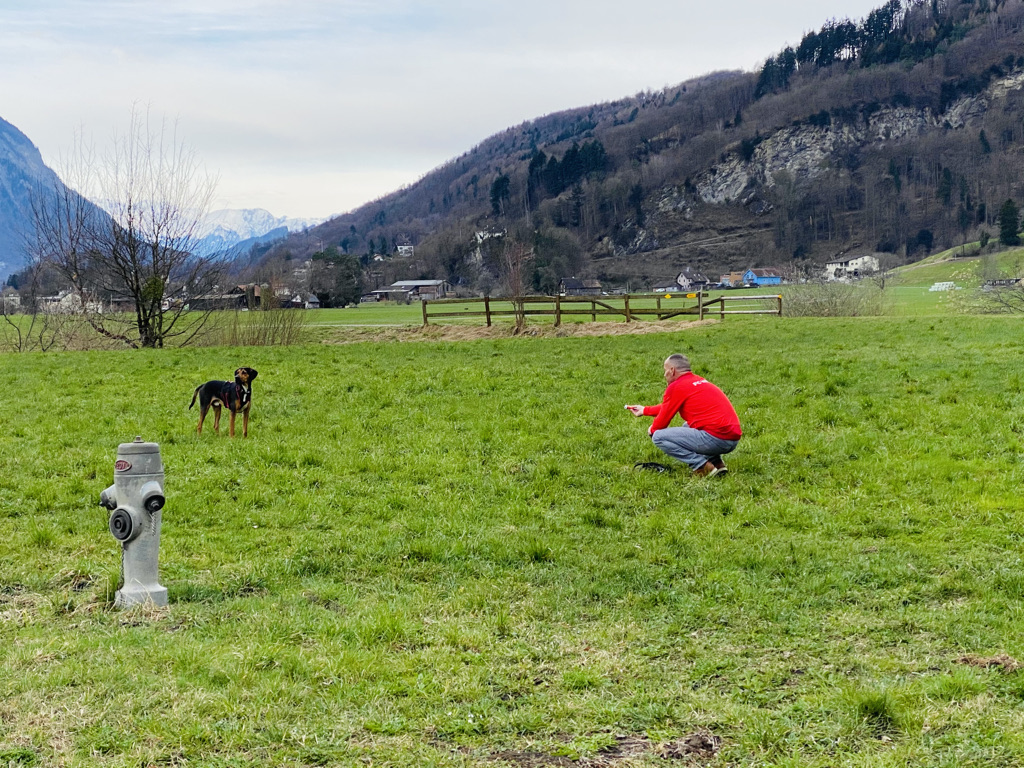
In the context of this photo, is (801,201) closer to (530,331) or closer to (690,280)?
(690,280)

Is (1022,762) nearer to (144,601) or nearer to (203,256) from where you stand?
(144,601)

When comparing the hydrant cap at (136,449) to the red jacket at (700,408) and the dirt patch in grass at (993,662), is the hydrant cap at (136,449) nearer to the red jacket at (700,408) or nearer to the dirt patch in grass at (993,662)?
the dirt patch in grass at (993,662)

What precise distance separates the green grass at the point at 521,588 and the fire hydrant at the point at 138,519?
0.19 m

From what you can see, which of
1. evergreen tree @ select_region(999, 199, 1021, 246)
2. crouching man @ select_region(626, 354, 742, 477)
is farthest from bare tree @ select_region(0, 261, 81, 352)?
evergreen tree @ select_region(999, 199, 1021, 246)

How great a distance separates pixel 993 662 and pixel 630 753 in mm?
2329

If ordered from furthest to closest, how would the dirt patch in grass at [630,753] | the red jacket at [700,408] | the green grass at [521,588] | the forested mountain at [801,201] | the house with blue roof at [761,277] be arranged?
the forested mountain at [801,201]
the house with blue roof at [761,277]
the red jacket at [700,408]
the green grass at [521,588]
the dirt patch in grass at [630,753]

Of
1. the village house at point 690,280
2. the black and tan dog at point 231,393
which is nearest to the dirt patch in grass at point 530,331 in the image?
the black and tan dog at point 231,393

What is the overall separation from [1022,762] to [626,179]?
200m

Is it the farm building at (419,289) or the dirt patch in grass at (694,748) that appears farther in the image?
the farm building at (419,289)

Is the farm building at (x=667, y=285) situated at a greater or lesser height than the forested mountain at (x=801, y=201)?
lesser

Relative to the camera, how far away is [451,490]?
9.60 meters

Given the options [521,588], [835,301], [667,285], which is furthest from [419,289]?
[521,588]

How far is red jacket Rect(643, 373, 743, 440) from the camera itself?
31.9 feet

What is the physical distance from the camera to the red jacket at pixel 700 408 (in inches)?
383
